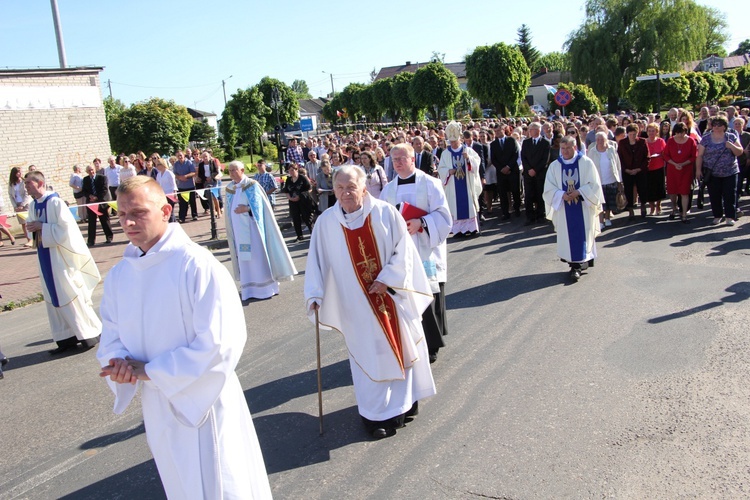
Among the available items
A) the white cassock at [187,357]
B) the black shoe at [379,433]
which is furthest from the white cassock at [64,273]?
the white cassock at [187,357]

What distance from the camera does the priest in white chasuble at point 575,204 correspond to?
345 inches

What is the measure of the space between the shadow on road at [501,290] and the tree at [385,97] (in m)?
51.8

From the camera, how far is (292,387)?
5.93 metres

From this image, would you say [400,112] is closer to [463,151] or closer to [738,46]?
[463,151]

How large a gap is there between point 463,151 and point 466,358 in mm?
6926

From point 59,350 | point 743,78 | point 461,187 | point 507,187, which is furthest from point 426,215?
point 743,78

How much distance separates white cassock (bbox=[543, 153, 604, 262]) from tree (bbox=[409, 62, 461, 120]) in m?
41.6

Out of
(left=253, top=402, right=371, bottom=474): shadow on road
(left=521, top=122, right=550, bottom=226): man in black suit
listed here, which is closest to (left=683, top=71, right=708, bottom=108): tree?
(left=521, top=122, right=550, bottom=226): man in black suit

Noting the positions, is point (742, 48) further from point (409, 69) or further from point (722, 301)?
point (722, 301)

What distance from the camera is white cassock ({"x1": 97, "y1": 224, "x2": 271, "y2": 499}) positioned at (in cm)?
283

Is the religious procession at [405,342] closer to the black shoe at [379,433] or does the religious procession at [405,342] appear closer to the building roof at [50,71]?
the black shoe at [379,433]

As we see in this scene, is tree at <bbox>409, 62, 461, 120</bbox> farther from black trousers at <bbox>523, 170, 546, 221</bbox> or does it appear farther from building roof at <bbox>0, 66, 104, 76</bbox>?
black trousers at <bbox>523, 170, 546, 221</bbox>

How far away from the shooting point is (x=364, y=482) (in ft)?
13.9

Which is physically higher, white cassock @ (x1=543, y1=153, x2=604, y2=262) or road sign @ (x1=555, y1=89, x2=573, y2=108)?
road sign @ (x1=555, y1=89, x2=573, y2=108)
